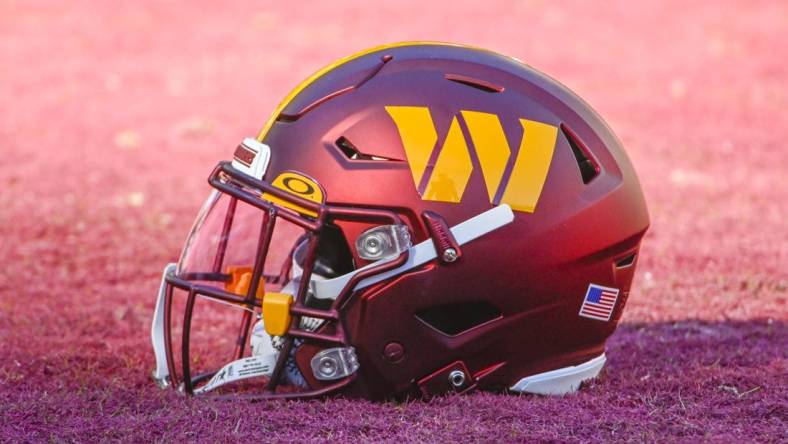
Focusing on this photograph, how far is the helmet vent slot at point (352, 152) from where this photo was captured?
3.93m

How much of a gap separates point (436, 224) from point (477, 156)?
11.8 inches

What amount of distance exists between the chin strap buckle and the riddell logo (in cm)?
8

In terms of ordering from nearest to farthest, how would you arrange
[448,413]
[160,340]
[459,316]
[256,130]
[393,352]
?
[448,413]
[393,352]
[459,316]
[160,340]
[256,130]

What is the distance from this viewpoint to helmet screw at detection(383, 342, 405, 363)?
13.0 ft

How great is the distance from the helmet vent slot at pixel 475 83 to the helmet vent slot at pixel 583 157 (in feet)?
0.96

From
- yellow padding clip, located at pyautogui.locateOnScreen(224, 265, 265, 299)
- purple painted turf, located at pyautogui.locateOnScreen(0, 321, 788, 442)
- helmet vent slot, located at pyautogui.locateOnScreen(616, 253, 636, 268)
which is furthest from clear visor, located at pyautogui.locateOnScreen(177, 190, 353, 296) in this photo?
helmet vent slot, located at pyautogui.locateOnScreen(616, 253, 636, 268)

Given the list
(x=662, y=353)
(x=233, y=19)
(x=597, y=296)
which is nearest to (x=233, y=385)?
(x=597, y=296)

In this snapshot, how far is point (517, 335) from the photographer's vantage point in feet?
13.3

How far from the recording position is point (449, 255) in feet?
12.7

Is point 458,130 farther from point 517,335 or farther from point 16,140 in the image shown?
point 16,140

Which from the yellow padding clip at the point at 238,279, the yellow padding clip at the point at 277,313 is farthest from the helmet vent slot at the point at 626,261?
the yellow padding clip at the point at 238,279

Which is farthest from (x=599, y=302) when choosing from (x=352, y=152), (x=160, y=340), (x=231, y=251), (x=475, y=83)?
(x=160, y=340)

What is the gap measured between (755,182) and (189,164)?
17.1ft

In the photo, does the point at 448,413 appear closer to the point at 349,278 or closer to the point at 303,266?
the point at 349,278
